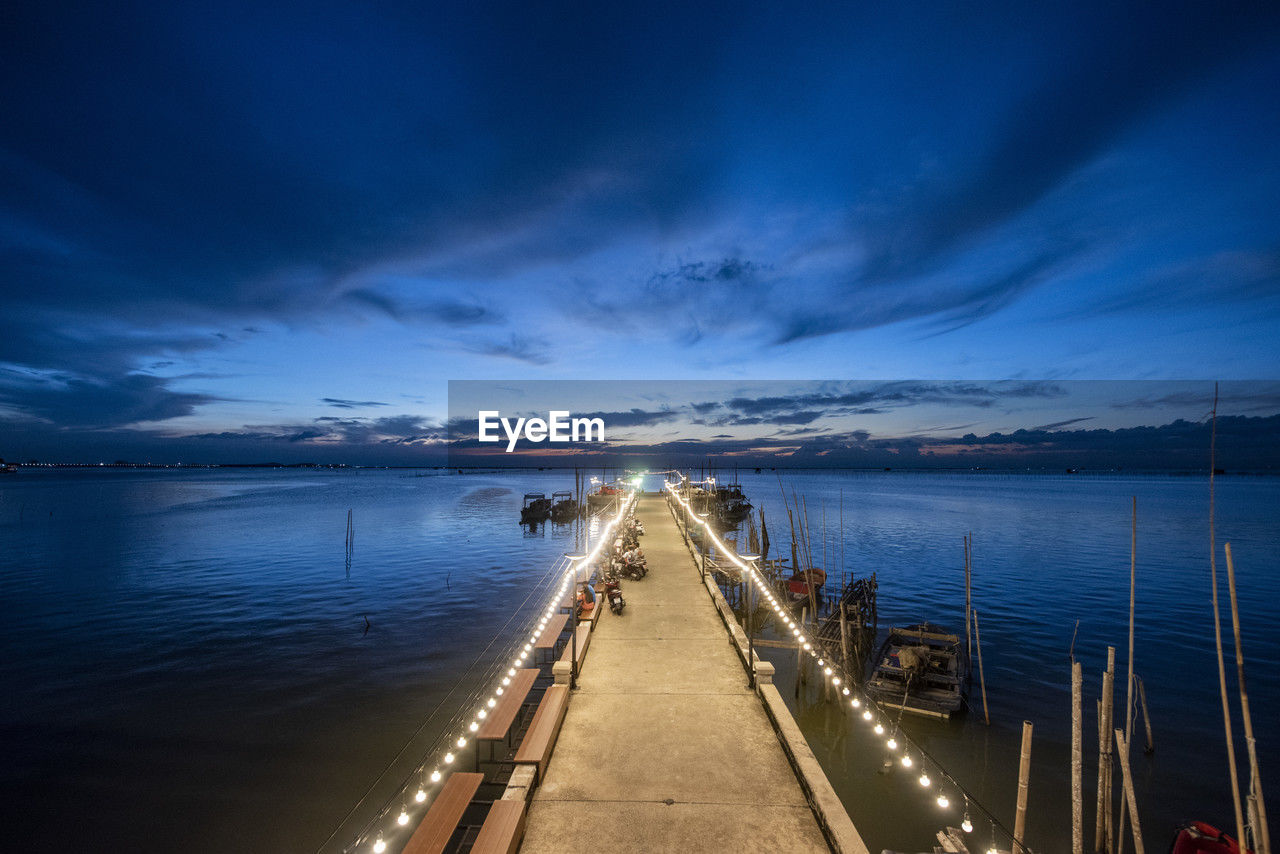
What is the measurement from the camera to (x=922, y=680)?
17.1 meters

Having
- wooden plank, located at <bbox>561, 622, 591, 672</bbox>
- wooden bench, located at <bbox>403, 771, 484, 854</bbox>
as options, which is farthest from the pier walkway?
wooden bench, located at <bbox>403, 771, 484, 854</bbox>

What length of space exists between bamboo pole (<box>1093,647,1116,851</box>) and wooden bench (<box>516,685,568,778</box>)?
8.45m

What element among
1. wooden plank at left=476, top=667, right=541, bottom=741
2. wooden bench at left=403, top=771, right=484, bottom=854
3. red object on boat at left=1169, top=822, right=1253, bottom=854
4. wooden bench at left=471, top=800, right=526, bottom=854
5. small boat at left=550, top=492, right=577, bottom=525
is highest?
wooden bench at left=471, top=800, right=526, bottom=854

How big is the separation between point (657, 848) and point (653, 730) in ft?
10.1

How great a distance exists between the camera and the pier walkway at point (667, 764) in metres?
7.63

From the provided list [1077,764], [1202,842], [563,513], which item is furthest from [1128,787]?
[563,513]

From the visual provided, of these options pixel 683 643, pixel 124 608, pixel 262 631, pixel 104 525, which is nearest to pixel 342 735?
pixel 683 643

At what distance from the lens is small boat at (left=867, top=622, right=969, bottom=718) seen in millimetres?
16375

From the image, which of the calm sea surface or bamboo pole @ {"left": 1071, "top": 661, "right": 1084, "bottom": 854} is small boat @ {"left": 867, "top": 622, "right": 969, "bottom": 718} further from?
bamboo pole @ {"left": 1071, "top": 661, "right": 1084, "bottom": 854}

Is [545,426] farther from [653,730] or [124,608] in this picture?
[653,730]

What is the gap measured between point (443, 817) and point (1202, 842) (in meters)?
12.8

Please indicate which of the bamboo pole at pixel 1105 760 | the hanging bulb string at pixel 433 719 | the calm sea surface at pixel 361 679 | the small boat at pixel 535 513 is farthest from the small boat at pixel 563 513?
the bamboo pole at pixel 1105 760

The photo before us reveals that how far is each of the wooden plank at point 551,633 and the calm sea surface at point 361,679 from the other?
431 cm

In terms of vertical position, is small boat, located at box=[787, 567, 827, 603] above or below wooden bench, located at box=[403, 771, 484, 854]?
below
